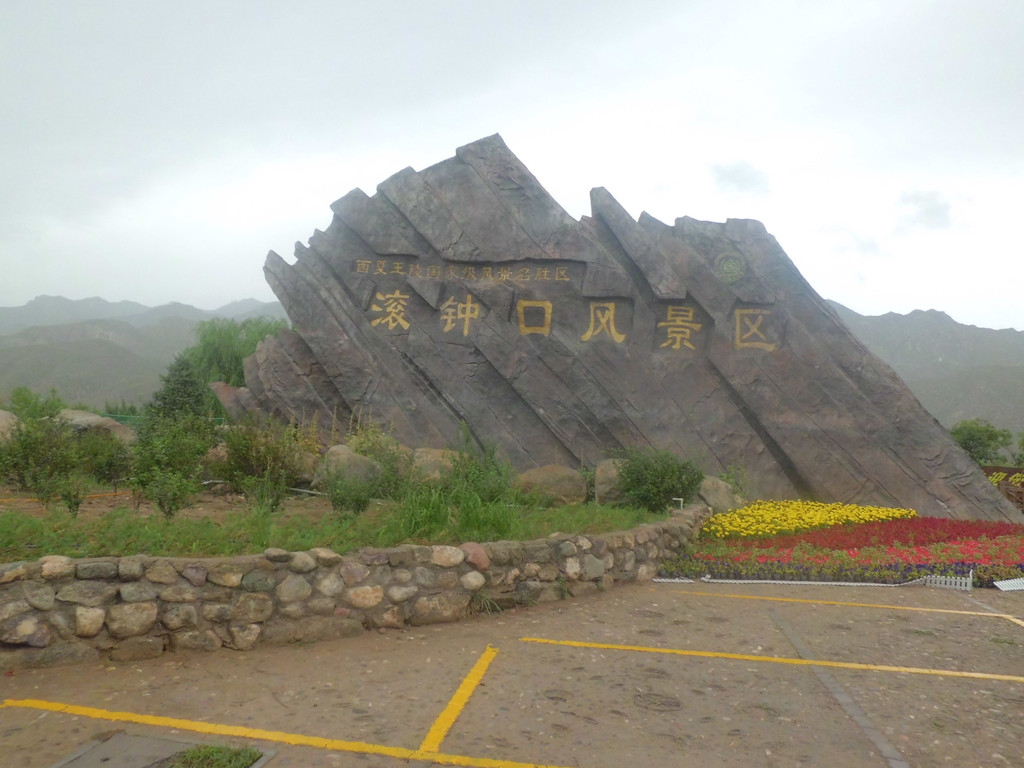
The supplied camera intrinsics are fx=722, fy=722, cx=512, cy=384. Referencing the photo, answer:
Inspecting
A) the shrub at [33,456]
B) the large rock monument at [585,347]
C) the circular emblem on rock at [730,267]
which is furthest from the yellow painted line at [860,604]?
the circular emblem on rock at [730,267]

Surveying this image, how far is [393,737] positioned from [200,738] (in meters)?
1.02

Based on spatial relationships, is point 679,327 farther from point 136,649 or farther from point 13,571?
point 13,571

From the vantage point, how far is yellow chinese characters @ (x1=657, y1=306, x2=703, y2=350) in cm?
1459

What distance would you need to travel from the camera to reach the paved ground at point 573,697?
3852mm

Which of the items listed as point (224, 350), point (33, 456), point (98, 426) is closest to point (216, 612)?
point (33, 456)

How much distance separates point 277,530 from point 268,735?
7.42 ft

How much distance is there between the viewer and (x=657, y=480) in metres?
10.3

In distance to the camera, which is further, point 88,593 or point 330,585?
point 330,585

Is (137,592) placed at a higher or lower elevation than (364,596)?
higher

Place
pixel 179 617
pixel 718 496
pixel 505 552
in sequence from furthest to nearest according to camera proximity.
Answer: pixel 718 496 → pixel 505 552 → pixel 179 617

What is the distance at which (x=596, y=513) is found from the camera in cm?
858

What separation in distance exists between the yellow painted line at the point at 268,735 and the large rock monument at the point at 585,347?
10913mm

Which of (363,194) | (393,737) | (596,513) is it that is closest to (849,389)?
(596,513)

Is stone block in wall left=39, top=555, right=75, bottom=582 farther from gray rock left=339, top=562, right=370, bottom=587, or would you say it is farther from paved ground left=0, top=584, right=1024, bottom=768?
gray rock left=339, top=562, right=370, bottom=587
